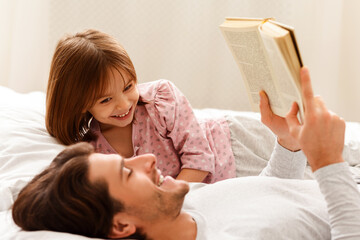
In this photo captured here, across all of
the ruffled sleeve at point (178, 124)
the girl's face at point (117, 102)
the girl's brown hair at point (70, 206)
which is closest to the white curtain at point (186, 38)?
the ruffled sleeve at point (178, 124)

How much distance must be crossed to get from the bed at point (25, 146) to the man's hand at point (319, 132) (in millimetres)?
545

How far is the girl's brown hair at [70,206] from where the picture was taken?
108 cm

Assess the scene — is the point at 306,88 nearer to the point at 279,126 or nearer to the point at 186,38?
the point at 279,126

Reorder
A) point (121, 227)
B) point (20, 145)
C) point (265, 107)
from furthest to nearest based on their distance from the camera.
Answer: point (20, 145) < point (265, 107) < point (121, 227)

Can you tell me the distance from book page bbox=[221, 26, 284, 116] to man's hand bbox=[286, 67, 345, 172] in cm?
17

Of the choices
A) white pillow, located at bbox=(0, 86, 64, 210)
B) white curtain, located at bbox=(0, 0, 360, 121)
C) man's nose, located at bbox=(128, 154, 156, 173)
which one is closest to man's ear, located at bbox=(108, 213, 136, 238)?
man's nose, located at bbox=(128, 154, 156, 173)

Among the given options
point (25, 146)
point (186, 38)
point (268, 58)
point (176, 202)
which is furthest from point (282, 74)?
point (186, 38)

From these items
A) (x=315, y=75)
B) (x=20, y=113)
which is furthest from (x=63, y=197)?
(x=315, y=75)

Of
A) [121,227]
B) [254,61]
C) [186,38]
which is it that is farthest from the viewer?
[186,38]

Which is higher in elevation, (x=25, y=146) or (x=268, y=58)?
(x=268, y=58)

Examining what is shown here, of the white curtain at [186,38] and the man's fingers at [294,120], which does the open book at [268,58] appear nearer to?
the man's fingers at [294,120]

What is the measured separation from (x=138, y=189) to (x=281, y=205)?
0.36 m

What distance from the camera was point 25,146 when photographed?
5.13 feet

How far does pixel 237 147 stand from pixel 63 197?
920mm
